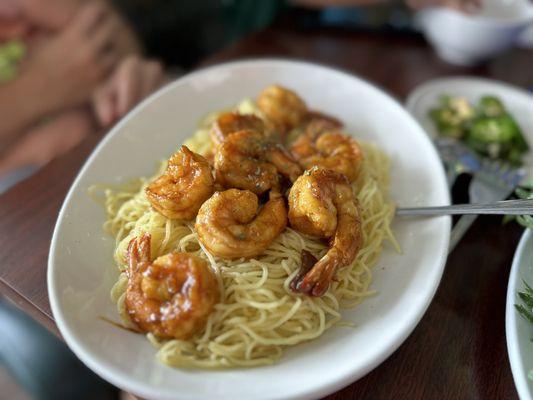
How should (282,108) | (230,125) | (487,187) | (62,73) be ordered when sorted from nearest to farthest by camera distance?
(230,125) → (487,187) → (282,108) → (62,73)

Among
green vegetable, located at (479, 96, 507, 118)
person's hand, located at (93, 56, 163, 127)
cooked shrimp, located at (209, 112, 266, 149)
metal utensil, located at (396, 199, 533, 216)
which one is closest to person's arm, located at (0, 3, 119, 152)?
person's hand, located at (93, 56, 163, 127)

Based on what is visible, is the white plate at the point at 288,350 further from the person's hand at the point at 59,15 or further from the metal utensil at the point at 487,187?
the person's hand at the point at 59,15

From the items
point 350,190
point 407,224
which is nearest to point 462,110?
point 407,224

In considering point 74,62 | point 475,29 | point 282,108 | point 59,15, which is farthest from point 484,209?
point 59,15

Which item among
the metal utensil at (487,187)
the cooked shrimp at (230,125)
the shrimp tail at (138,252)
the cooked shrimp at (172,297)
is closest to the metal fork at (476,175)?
the metal utensil at (487,187)

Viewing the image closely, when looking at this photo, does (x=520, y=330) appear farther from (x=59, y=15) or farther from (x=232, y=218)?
(x=59, y=15)

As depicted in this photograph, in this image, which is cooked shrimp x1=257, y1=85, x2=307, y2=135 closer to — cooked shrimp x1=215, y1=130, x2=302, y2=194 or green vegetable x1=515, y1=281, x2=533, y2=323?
cooked shrimp x1=215, y1=130, x2=302, y2=194
